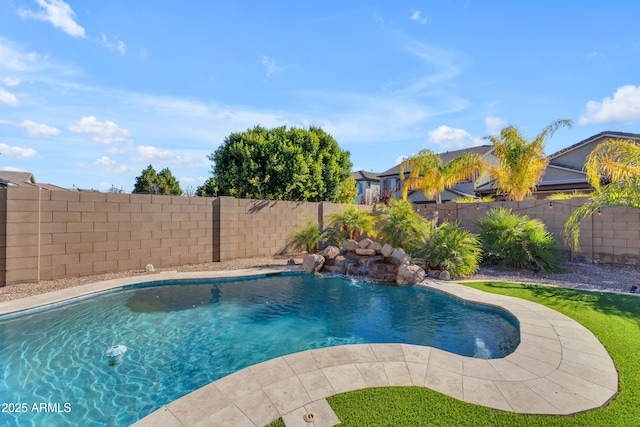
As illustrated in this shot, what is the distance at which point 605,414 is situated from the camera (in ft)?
9.16

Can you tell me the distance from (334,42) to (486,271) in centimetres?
859

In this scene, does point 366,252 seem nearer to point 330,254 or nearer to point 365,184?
point 330,254

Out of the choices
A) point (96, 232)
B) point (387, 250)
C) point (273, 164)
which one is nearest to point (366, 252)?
point (387, 250)

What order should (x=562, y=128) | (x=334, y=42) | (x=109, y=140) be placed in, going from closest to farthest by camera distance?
(x=334, y=42) < (x=562, y=128) < (x=109, y=140)

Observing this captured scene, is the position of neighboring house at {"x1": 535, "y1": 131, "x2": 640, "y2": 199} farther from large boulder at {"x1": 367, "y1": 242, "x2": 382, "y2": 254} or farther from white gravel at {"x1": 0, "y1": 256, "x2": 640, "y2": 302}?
large boulder at {"x1": 367, "y1": 242, "x2": 382, "y2": 254}

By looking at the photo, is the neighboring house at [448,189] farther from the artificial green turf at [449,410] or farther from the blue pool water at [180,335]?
the artificial green turf at [449,410]

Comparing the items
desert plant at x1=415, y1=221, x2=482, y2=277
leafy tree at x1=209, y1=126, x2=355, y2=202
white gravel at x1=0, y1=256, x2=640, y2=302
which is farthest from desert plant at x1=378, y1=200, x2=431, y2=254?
leafy tree at x1=209, y1=126, x2=355, y2=202

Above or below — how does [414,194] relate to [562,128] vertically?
Result: below

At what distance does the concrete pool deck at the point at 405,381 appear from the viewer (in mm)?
2818

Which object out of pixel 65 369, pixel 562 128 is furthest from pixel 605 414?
pixel 562 128

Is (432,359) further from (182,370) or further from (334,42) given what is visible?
(334,42)

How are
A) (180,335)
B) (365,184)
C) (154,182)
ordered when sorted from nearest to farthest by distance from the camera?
(180,335), (154,182), (365,184)

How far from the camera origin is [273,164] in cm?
1363

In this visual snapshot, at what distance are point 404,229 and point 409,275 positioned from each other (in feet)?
6.98
